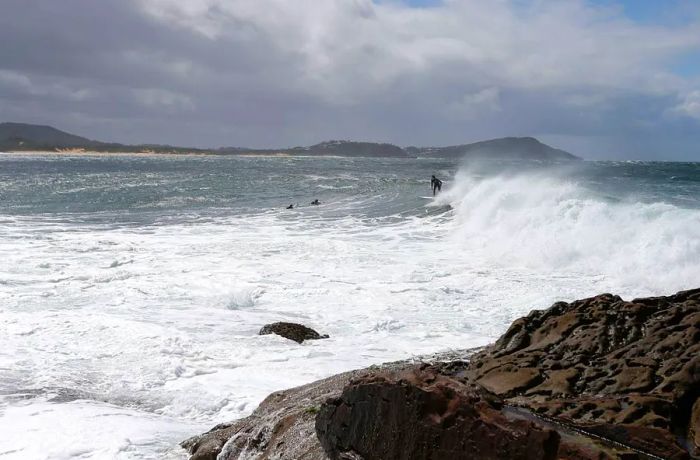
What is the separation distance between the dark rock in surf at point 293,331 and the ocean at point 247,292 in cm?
24

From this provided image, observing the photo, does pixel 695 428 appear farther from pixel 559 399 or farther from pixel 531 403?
pixel 531 403

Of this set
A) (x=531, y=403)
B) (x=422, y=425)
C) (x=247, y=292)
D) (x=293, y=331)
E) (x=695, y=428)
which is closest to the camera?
(x=422, y=425)

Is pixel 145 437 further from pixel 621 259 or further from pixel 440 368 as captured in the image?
pixel 621 259

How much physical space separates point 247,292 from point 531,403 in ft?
30.2

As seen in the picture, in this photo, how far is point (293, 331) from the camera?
9.89 metres

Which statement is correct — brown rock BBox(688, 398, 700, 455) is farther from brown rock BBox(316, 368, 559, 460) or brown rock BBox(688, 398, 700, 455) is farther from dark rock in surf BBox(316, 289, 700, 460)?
brown rock BBox(316, 368, 559, 460)

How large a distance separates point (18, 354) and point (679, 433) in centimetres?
859

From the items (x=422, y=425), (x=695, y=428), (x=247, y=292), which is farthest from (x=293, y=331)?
(x=695, y=428)

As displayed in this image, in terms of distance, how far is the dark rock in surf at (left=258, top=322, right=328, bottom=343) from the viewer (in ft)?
32.2

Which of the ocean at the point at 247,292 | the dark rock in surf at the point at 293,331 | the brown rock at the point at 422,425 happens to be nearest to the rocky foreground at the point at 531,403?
the brown rock at the point at 422,425

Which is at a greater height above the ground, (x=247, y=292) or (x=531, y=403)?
(x=531, y=403)

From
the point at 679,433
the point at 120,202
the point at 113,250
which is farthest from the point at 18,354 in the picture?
the point at 120,202

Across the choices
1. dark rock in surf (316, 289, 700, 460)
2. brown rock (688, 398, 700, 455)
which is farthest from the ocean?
brown rock (688, 398, 700, 455)

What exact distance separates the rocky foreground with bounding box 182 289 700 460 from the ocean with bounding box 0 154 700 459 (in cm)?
172
